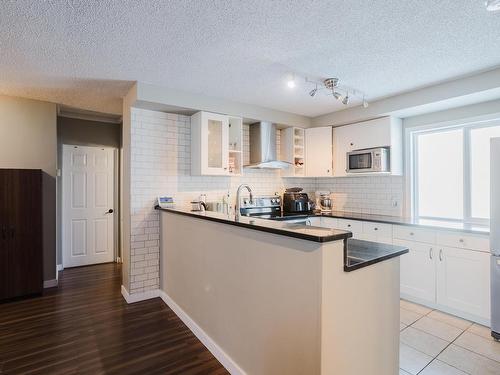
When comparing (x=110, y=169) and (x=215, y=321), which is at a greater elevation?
(x=110, y=169)

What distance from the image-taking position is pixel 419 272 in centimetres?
304

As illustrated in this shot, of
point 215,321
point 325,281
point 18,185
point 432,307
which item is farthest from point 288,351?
point 18,185

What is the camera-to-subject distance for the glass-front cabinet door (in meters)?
3.43

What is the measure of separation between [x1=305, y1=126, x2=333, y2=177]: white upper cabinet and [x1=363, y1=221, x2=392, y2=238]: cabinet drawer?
1023 millimetres

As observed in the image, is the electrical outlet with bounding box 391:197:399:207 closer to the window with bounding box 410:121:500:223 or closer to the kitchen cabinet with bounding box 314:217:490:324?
the window with bounding box 410:121:500:223

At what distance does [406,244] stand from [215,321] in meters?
2.34

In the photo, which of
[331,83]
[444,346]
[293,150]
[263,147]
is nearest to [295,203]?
[293,150]

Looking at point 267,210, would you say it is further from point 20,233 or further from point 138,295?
point 20,233

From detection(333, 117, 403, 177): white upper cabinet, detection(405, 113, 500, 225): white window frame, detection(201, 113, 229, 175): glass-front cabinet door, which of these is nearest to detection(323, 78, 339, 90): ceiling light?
detection(333, 117, 403, 177): white upper cabinet

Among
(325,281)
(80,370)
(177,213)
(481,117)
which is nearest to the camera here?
(325,281)

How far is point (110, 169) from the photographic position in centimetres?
479

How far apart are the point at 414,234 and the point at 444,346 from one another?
3.79 feet

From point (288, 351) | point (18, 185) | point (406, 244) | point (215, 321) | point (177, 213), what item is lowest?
point (215, 321)

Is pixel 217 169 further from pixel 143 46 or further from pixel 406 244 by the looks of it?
pixel 406 244
